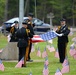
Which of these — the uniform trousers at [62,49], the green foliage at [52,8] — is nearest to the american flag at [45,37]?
the uniform trousers at [62,49]

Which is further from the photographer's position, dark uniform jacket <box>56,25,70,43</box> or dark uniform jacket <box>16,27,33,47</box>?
dark uniform jacket <box>56,25,70,43</box>

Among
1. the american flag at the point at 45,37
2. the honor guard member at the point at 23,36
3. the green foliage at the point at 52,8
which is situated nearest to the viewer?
the honor guard member at the point at 23,36

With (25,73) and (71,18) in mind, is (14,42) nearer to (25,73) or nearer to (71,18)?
(25,73)

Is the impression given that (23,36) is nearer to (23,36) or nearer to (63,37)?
(23,36)

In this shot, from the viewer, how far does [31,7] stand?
89438mm

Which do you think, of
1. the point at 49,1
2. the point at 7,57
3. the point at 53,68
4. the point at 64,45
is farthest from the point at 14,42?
the point at 49,1

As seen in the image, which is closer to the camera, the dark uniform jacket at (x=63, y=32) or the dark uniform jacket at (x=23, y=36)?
the dark uniform jacket at (x=23, y=36)

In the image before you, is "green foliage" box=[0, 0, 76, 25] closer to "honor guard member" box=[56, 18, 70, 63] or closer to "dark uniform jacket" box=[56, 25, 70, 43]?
"honor guard member" box=[56, 18, 70, 63]

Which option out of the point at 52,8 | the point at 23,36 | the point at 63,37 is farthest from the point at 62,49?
the point at 52,8

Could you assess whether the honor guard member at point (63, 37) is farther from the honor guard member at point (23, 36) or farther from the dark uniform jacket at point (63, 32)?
the honor guard member at point (23, 36)

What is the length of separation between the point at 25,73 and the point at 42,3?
7164 cm

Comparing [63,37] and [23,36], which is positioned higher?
[23,36]

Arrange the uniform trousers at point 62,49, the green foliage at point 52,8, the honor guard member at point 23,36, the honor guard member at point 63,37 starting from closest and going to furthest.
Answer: the honor guard member at point 23,36
the honor guard member at point 63,37
the uniform trousers at point 62,49
the green foliage at point 52,8

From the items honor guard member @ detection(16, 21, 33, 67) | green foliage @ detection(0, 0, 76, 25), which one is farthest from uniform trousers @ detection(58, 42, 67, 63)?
green foliage @ detection(0, 0, 76, 25)
